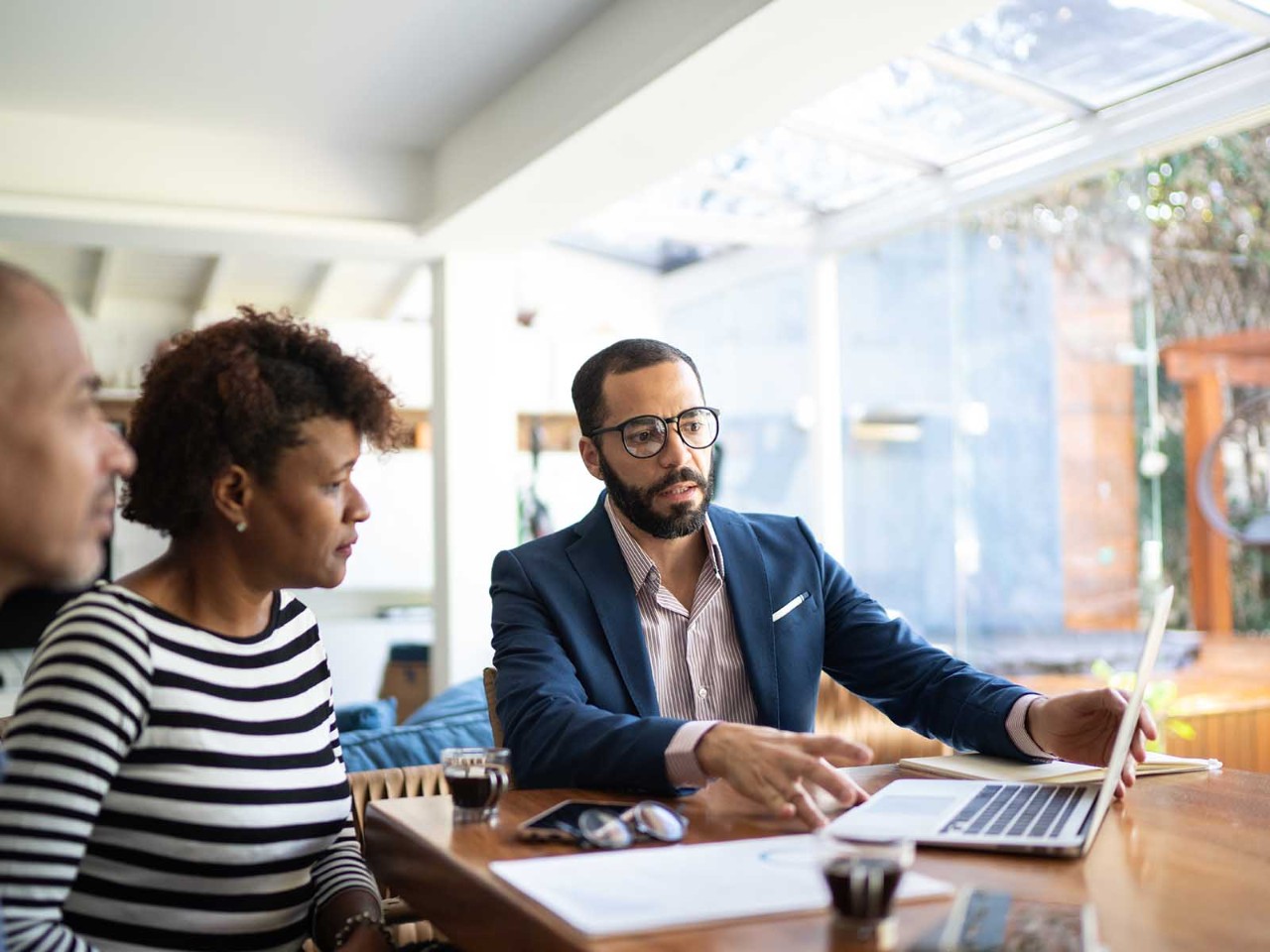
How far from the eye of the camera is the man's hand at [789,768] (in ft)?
4.51

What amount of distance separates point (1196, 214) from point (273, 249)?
409 cm

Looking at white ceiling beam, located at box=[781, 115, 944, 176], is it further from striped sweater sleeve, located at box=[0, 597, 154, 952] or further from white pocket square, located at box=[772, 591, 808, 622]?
striped sweater sleeve, located at box=[0, 597, 154, 952]

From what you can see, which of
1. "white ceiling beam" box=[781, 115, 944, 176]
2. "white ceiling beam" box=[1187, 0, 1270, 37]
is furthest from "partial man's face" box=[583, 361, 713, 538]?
"white ceiling beam" box=[781, 115, 944, 176]

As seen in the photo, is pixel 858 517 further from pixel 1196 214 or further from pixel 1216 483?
pixel 1196 214

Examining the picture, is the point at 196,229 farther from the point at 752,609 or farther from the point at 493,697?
the point at 752,609

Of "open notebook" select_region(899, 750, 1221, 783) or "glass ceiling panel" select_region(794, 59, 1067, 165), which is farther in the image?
"glass ceiling panel" select_region(794, 59, 1067, 165)

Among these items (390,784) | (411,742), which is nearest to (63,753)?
(390,784)

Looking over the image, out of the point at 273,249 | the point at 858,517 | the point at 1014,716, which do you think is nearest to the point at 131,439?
the point at 1014,716

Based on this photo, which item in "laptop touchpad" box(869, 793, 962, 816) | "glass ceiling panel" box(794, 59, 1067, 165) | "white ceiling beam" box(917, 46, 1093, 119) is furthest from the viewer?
"glass ceiling panel" box(794, 59, 1067, 165)

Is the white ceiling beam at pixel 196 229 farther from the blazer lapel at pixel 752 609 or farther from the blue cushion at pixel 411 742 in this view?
the blazer lapel at pixel 752 609

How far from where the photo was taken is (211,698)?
4.69 feet

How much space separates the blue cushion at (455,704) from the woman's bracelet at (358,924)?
50.6 inches

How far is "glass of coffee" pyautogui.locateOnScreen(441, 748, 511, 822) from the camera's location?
4.82ft

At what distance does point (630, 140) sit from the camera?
4270mm
